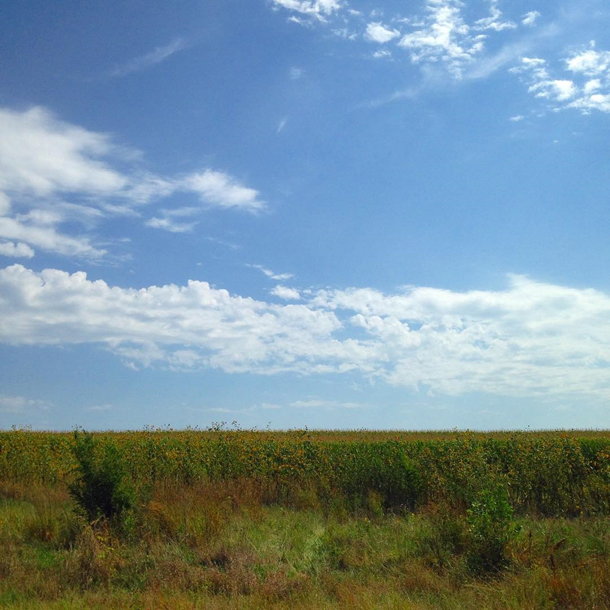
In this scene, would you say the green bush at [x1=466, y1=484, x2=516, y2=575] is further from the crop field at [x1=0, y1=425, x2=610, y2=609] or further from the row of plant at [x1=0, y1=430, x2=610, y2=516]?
the row of plant at [x1=0, y1=430, x2=610, y2=516]

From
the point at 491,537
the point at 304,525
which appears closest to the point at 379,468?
the point at 304,525

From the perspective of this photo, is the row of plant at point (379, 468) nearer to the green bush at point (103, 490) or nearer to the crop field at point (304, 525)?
the crop field at point (304, 525)

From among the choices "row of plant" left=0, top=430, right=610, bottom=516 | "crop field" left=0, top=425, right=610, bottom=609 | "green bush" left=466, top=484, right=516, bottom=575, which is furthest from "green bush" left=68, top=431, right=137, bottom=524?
"green bush" left=466, top=484, right=516, bottom=575

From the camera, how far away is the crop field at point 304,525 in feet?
27.5

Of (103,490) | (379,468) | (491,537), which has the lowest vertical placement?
(491,537)

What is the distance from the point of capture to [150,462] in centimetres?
1844

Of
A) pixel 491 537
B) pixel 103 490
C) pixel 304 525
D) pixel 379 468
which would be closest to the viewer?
pixel 491 537

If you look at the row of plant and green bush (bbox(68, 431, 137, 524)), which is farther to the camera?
the row of plant

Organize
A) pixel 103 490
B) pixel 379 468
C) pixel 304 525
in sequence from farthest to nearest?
pixel 379 468 < pixel 304 525 < pixel 103 490

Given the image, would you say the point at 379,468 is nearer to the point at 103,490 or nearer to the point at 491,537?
the point at 491,537

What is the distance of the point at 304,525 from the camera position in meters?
12.7

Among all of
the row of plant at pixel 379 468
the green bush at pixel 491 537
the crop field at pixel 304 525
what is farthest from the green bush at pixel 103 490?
the green bush at pixel 491 537

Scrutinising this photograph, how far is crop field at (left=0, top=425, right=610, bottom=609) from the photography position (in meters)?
8.39

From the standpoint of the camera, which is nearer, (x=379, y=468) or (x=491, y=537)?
(x=491, y=537)
